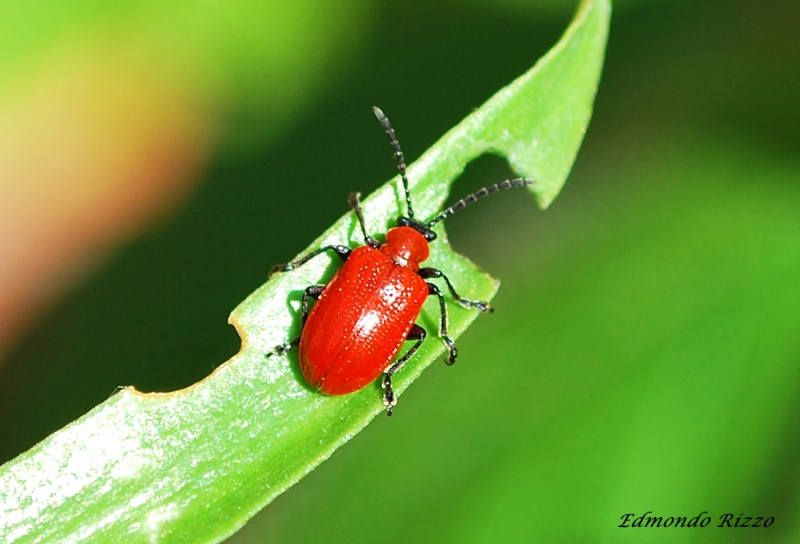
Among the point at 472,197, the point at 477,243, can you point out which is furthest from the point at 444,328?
the point at 477,243

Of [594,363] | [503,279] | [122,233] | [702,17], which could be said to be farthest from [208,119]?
[702,17]

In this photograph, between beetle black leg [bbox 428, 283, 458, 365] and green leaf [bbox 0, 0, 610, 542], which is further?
beetle black leg [bbox 428, 283, 458, 365]

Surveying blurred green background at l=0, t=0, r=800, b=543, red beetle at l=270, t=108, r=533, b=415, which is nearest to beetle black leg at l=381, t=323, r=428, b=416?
red beetle at l=270, t=108, r=533, b=415

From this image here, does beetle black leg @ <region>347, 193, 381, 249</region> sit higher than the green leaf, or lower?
higher

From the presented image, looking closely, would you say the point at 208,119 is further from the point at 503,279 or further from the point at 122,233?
the point at 503,279

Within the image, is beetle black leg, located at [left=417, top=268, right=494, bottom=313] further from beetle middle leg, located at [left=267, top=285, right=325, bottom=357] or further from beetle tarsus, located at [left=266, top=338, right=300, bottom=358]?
beetle tarsus, located at [left=266, top=338, right=300, bottom=358]

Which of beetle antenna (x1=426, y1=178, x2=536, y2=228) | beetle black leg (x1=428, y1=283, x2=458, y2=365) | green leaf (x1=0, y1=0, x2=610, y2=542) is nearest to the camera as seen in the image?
green leaf (x1=0, y1=0, x2=610, y2=542)
